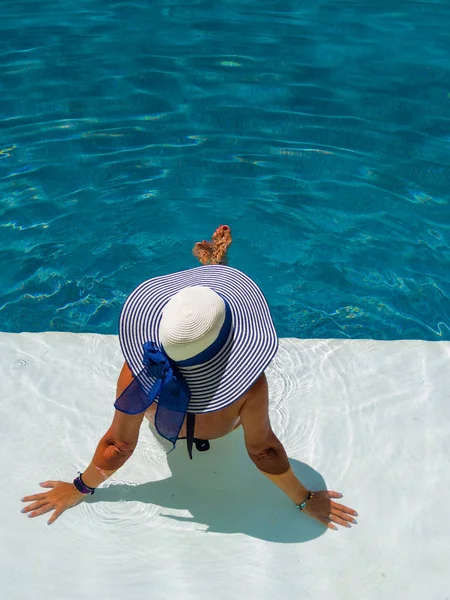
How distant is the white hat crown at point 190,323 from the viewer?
2121mm

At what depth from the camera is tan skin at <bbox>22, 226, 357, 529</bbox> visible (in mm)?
2529

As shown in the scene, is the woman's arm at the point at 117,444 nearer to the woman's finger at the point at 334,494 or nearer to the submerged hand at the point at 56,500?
the submerged hand at the point at 56,500

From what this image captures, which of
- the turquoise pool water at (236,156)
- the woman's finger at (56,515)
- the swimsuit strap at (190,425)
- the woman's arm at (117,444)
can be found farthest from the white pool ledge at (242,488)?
the turquoise pool water at (236,156)

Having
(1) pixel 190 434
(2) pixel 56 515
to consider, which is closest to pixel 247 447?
(1) pixel 190 434

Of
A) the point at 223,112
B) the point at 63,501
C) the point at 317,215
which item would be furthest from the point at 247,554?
the point at 223,112

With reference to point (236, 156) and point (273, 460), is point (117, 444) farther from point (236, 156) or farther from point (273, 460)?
point (236, 156)

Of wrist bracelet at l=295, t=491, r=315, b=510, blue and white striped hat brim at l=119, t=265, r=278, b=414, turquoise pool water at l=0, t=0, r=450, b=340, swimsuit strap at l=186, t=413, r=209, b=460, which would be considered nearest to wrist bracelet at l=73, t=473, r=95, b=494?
swimsuit strap at l=186, t=413, r=209, b=460

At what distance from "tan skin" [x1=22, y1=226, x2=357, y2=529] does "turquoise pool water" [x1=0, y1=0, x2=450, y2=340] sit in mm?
1494

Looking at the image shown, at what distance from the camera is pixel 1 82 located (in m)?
6.34

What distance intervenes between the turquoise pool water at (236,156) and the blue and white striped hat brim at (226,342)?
1.81 m

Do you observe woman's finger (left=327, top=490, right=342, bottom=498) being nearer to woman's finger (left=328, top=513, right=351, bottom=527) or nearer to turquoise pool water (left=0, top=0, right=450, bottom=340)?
woman's finger (left=328, top=513, right=351, bottom=527)

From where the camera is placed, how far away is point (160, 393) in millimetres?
2279

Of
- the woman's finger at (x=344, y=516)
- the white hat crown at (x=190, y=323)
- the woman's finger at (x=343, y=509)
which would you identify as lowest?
the woman's finger at (x=344, y=516)

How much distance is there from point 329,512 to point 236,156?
3.38 meters
